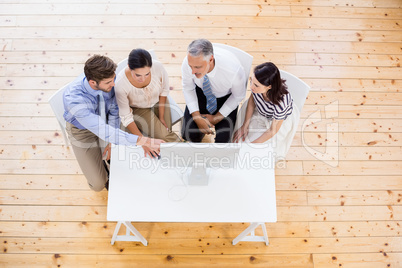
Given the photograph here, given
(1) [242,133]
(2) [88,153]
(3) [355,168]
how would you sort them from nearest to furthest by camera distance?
1. (2) [88,153]
2. (1) [242,133]
3. (3) [355,168]

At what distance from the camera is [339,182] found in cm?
278

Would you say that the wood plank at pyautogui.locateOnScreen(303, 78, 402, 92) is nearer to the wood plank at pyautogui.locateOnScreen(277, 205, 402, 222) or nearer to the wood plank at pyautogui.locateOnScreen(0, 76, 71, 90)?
the wood plank at pyautogui.locateOnScreen(277, 205, 402, 222)

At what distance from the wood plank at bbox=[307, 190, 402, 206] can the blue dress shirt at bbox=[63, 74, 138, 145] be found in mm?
1559

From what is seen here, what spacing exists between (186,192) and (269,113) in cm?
76

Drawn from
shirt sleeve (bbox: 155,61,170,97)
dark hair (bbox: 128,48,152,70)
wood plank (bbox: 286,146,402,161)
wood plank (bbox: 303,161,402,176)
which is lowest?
wood plank (bbox: 303,161,402,176)

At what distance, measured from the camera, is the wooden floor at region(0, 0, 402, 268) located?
254 centimetres

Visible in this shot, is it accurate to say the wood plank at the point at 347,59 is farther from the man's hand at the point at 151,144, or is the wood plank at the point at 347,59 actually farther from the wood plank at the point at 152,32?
the man's hand at the point at 151,144

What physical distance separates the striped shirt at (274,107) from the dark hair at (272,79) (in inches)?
1.5

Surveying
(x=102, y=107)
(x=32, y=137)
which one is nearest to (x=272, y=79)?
(x=102, y=107)

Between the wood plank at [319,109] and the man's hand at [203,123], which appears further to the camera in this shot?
the wood plank at [319,109]

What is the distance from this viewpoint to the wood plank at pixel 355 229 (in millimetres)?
2602

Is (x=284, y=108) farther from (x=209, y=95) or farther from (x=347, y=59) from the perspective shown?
(x=347, y=59)

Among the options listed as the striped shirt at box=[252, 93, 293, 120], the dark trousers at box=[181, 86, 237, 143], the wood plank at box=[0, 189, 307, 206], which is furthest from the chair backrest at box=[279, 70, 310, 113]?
the wood plank at box=[0, 189, 307, 206]

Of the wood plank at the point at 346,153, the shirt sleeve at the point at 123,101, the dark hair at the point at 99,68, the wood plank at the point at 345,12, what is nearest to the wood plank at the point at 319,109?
the wood plank at the point at 346,153
